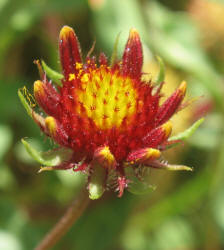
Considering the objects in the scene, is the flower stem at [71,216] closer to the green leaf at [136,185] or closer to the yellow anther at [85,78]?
the green leaf at [136,185]

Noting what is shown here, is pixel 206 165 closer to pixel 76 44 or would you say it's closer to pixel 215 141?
pixel 215 141

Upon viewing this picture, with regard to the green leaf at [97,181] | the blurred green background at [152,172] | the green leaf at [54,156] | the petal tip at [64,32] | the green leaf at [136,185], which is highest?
the petal tip at [64,32]

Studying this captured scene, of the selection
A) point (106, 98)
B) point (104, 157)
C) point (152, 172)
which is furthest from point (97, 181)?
point (152, 172)

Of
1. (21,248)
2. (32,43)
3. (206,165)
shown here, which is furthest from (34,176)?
(206,165)

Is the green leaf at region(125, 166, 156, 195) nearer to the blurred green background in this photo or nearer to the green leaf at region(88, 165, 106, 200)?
the green leaf at region(88, 165, 106, 200)

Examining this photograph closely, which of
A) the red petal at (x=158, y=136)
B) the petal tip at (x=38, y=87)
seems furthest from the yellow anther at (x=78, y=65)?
the red petal at (x=158, y=136)

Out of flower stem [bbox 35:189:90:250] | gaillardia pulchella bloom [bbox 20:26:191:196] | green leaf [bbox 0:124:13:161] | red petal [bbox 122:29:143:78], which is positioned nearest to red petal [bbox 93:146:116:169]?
gaillardia pulchella bloom [bbox 20:26:191:196]
